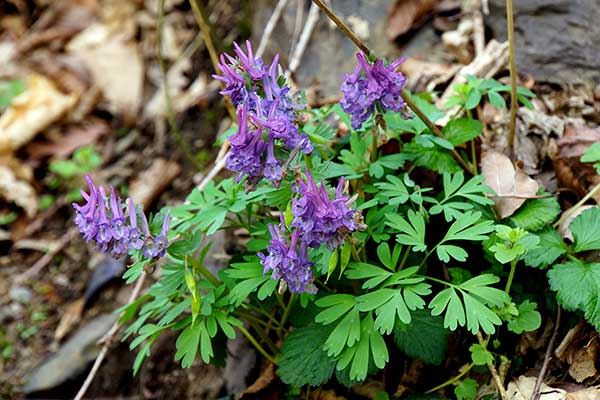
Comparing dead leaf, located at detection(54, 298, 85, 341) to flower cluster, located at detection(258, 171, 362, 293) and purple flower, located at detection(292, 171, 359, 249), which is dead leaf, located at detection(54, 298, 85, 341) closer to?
flower cluster, located at detection(258, 171, 362, 293)

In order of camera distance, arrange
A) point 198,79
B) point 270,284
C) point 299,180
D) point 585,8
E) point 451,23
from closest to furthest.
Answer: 1. point 299,180
2. point 270,284
3. point 585,8
4. point 451,23
5. point 198,79

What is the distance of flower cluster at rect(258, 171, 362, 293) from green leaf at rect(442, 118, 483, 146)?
80 centimetres

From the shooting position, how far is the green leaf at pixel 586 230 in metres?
2.17

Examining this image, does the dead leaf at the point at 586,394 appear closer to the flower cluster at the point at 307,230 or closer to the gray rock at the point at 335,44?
the flower cluster at the point at 307,230

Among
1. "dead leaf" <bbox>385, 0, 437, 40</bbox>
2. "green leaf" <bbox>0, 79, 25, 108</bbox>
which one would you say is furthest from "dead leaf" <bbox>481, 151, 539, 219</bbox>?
"green leaf" <bbox>0, 79, 25, 108</bbox>

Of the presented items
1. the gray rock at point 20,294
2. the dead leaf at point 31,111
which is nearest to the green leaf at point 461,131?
the gray rock at point 20,294

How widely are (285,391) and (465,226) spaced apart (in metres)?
1.13

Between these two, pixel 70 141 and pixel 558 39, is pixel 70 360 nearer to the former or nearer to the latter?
pixel 70 141

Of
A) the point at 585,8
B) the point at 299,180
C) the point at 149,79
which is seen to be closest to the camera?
the point at 299,180

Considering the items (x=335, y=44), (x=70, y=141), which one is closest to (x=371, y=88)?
(x=335, y=44)

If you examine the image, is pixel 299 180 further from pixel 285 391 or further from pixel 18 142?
→ pixel 18 142

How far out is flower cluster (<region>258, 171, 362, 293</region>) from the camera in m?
1.79

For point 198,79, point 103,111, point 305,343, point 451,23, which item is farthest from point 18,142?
point 305,343

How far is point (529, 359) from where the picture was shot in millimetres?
2350
